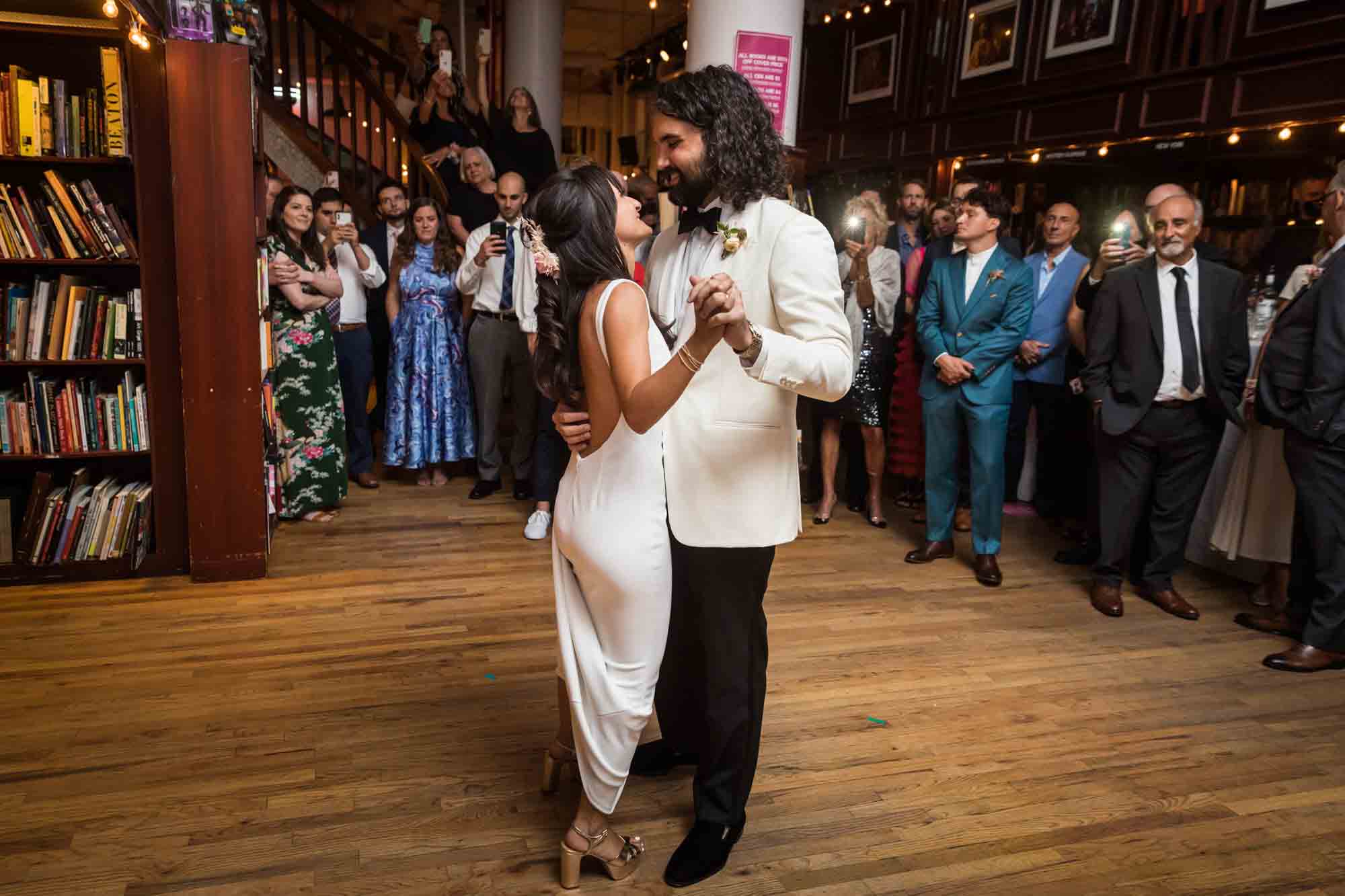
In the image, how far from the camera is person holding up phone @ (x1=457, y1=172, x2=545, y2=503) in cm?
473

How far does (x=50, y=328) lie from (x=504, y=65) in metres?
6.73

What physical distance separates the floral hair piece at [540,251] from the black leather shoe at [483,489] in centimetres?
345

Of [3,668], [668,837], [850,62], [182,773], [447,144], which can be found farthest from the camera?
[850,62]

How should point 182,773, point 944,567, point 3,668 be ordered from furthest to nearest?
point 944,567
point 3,668
point 182,773

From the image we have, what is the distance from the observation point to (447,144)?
661 centimetres

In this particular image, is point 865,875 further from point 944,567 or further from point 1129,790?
point 944,567

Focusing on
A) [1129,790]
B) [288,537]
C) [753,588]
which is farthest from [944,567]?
[288,537]

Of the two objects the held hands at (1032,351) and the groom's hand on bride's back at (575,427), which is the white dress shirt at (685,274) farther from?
the held hands at (1032,351)

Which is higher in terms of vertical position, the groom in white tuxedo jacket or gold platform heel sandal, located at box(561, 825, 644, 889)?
the groom in white tuxedo jacket

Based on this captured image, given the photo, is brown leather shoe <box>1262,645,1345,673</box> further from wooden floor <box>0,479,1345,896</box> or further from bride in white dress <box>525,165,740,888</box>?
bride in white dress <box>525,165,740,888</box>

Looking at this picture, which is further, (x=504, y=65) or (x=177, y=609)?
(x=504, y=65)

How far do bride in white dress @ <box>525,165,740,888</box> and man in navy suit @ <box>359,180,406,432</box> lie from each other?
379 cm

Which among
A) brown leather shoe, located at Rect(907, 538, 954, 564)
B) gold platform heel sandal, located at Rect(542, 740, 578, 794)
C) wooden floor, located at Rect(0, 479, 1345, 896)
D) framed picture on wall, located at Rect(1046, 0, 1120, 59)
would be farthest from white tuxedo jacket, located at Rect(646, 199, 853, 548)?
framed picture on wall, located at Rect(1046, 0, 1120, 59)

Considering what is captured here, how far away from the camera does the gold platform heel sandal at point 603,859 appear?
1941 mm
